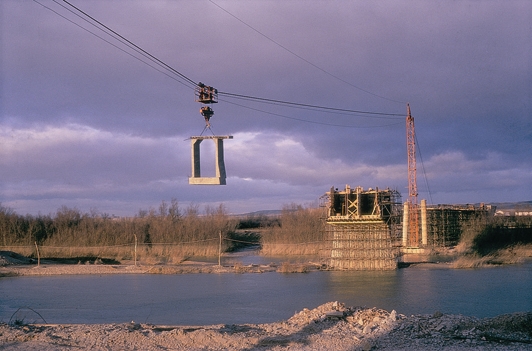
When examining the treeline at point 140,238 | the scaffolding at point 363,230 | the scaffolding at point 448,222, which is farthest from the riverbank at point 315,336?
the scaffolding at point 448,222

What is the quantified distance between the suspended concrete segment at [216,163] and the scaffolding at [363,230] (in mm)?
16585

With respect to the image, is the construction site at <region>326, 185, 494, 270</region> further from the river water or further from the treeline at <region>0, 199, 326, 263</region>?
the treeline at <region>0, 199, 326, 263</region>

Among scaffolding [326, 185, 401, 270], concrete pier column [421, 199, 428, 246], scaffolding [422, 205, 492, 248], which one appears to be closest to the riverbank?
scaffolding [326, 185, 401, 270]

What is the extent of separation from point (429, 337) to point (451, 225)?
38492 mm

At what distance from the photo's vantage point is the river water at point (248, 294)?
52.1 ft

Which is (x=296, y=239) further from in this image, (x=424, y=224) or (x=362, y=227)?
(x=362, y=227)

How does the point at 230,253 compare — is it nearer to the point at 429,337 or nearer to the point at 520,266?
the point at 520,266

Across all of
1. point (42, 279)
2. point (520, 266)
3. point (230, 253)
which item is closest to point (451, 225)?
point (520, 266)

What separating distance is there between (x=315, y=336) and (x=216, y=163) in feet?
12.3

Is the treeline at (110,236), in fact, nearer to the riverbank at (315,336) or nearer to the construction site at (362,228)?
the construction site at (362,228)

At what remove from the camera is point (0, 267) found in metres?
31.9

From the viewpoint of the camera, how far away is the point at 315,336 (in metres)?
9.88

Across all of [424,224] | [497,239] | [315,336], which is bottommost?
[497,239]

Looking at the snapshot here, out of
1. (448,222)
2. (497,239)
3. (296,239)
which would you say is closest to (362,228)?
(296,239)
